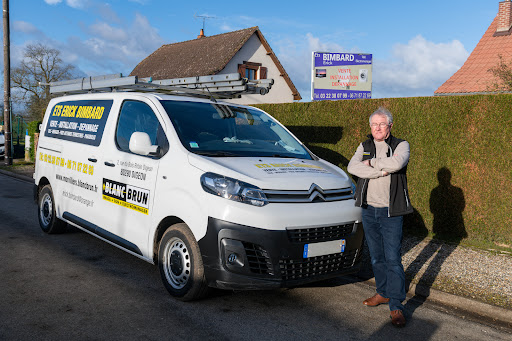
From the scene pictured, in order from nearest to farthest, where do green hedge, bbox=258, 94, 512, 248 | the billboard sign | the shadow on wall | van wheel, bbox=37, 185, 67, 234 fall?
van wheel, bbox=37, 185, 67, 234
green hedge, bbox=258, 94, 512, 248
the shadow on wall
the billboard sign

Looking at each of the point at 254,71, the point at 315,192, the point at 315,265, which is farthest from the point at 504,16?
the point at 315,265

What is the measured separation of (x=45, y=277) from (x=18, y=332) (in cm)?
145

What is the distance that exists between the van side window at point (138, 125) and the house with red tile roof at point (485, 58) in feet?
62.0

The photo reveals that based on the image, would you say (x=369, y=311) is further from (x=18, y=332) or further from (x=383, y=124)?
(x=18, y=332)

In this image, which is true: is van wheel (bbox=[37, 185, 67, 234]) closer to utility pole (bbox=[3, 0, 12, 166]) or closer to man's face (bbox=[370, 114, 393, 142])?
man's face (bbox=[370, 114, 393, 142])

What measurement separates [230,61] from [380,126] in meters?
25.7

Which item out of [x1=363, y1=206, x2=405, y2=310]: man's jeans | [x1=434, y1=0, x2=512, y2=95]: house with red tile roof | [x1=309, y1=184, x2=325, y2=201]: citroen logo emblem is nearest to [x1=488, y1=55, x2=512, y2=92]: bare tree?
[x1=434, y1=0, x2=512, y2=95]: house with red tile roof

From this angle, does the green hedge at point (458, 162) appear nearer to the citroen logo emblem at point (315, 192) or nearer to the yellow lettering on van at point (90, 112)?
the citroen logo emblem at point (315, 192)

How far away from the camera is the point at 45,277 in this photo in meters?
4.94

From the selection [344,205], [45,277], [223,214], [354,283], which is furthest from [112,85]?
[354,283]

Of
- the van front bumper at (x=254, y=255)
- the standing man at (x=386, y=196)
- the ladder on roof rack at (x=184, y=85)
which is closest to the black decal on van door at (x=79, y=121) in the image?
the ladder on roof rack at (x=184, y=85)

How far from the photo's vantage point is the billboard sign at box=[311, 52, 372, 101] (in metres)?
17.6

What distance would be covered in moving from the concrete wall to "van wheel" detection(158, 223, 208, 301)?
23.7 metres

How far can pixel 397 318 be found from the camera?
404 centimetres
